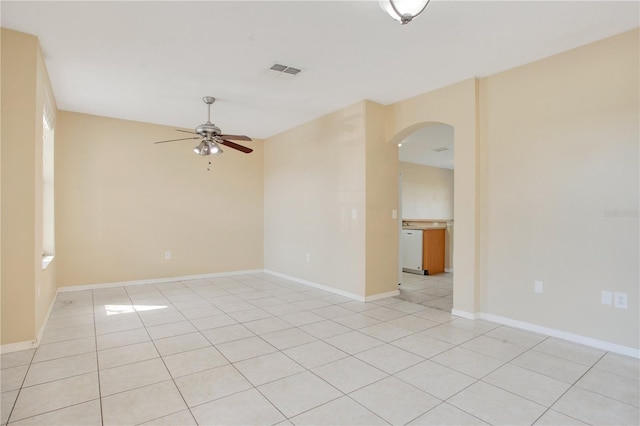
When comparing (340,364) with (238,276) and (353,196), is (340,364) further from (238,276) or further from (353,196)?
(238,276)

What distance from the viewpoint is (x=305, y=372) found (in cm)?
238

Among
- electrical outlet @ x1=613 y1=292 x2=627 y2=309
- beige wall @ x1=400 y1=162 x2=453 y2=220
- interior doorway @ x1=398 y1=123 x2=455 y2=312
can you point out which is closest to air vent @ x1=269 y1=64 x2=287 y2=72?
interior doorway @ x1=398 y1=123 x2=455 y2=312

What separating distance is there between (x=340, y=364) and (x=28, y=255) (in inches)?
106

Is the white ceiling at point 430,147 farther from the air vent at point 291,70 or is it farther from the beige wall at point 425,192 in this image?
the air vent at point 291,70

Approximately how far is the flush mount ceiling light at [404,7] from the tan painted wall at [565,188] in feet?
7.10

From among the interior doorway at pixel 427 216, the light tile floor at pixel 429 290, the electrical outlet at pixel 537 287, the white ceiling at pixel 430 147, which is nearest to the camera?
the electrical outlet at pixel 537 287

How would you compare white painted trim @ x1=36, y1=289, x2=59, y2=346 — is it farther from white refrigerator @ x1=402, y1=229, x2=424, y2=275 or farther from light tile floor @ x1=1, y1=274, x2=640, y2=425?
white refrigerator @ x1=402, y1=229, x2=424, y2=275

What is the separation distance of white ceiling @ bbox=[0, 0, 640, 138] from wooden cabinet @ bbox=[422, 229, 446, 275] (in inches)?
123

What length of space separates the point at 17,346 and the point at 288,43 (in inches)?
133

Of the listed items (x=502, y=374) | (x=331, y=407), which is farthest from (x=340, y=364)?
(x=502, y=374)

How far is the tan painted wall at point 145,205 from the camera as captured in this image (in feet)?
15.8

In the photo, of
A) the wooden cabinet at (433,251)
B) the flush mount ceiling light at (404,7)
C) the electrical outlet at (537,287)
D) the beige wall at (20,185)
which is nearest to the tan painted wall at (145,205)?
the beige wall at (20,185)

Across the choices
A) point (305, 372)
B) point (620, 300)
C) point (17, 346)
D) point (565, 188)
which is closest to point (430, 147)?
point (565, 188)

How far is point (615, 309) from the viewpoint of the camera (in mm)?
2734
